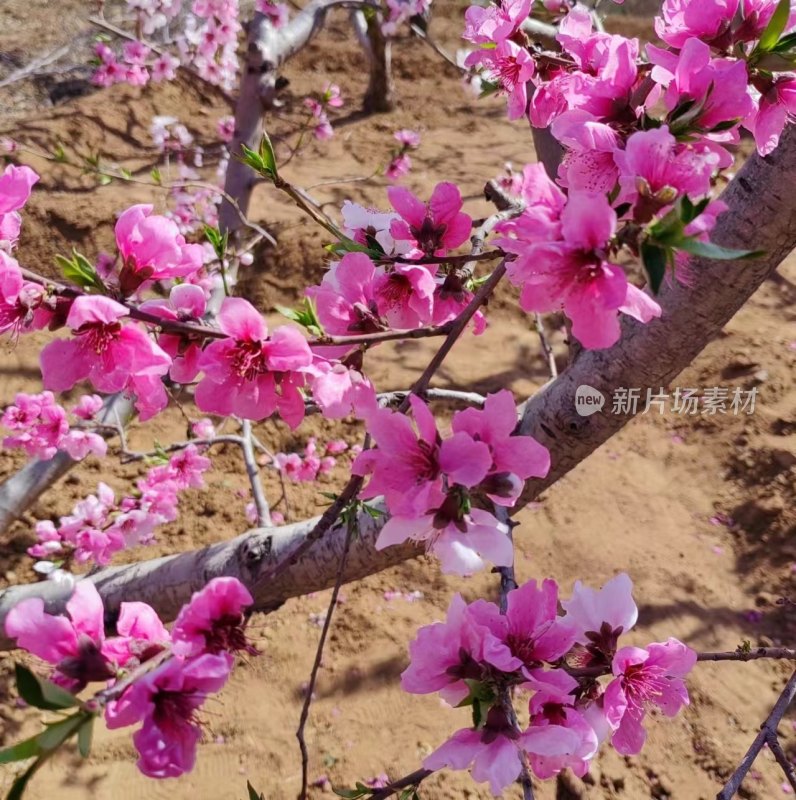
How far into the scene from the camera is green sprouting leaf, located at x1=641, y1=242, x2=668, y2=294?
1.62 feet

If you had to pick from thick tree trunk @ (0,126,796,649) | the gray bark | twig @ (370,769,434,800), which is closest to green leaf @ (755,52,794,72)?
thick tree trunk @ (0,126,796,649)

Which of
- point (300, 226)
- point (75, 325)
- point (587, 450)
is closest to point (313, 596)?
point (587, 450)

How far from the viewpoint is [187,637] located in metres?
0.64

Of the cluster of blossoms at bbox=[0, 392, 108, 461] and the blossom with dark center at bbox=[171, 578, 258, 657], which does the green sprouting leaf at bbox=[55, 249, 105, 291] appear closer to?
the blossom with dark center at bbox=[171, 578, 258, 657]

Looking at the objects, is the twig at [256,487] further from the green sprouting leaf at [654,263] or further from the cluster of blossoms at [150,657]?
the green sprouting leaf at [654,263]

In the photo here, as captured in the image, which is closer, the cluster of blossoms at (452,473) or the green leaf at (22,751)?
the green leaf at (22,751)

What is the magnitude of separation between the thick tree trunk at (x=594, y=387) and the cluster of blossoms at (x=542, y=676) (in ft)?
0.91

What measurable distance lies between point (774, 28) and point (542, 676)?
730mm

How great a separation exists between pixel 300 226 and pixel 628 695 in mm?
4432

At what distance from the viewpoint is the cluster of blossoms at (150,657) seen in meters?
0.59

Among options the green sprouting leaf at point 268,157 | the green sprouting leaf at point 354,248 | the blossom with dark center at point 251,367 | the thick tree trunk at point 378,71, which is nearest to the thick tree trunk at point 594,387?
the blossom with dark center at point 251,367

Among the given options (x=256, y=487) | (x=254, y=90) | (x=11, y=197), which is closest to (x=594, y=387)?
(x=11, y=197)

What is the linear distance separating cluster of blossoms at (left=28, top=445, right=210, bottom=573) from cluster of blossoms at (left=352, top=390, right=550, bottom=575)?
159cm

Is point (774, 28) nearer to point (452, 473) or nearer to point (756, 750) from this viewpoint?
point (452, 473)
